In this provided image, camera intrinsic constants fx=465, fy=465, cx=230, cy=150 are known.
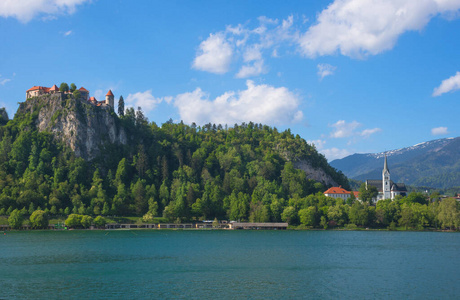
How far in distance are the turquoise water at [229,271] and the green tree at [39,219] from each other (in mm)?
49941

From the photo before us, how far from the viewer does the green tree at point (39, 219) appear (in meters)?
141

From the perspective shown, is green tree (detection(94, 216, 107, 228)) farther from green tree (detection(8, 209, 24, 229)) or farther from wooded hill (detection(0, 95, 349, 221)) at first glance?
green tree (detection(8, 209, 24, 229))

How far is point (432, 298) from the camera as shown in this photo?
4450 cm

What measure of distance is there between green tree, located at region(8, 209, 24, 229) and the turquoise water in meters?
50.9

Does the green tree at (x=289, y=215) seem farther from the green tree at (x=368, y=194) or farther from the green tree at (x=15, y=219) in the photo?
the green tree at (x=15, y=219)

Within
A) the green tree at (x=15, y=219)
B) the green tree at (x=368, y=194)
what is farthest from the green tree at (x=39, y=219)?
the green tree at (x=368, y=194)

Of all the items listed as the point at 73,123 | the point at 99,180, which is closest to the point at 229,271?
the point at 99,180

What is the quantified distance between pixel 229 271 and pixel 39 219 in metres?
99.7

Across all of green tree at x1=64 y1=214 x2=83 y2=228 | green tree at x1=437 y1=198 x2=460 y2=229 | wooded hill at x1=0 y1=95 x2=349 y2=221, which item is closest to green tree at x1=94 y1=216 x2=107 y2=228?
green tree at x1=64 y1=214 x2=83 y2=228

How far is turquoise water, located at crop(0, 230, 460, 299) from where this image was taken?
153 feet

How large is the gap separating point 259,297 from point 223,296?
3.48 metres

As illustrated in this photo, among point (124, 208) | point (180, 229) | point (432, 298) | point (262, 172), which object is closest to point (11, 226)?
point (124, 208)

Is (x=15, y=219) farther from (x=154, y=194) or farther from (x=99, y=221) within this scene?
(x=154, y=194)

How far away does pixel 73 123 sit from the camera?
7495 inches
